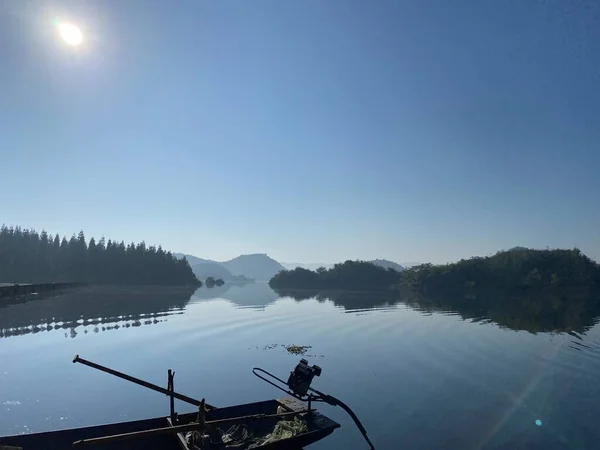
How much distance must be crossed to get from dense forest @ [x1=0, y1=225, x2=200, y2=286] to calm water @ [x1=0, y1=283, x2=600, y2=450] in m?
125

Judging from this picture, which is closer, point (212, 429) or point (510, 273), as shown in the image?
point (212, 429)

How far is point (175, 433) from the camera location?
1248cm

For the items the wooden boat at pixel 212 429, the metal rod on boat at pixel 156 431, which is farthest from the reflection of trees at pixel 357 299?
the metal rod on boat at pixel 156 431

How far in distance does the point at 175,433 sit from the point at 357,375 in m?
14.2

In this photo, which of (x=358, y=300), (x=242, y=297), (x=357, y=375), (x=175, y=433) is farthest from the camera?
(x=242, y=297)

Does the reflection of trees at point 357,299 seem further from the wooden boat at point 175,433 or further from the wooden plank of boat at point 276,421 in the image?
the wooden boat at point 175,433

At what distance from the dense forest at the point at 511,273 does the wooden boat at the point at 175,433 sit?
485 ft

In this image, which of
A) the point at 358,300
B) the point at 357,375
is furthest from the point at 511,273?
the point at 357,375

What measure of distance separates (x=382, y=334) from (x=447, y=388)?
63.6 feet

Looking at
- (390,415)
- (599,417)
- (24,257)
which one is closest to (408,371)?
(390,415)

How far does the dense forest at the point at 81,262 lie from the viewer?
148 meters

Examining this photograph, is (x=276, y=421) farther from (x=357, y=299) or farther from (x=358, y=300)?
(x=357, y=299)

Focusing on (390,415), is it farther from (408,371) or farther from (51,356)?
(51,356)

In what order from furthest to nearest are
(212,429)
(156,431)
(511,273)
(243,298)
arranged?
(511,273) < (243,298) < (212,429) < (156,431)
